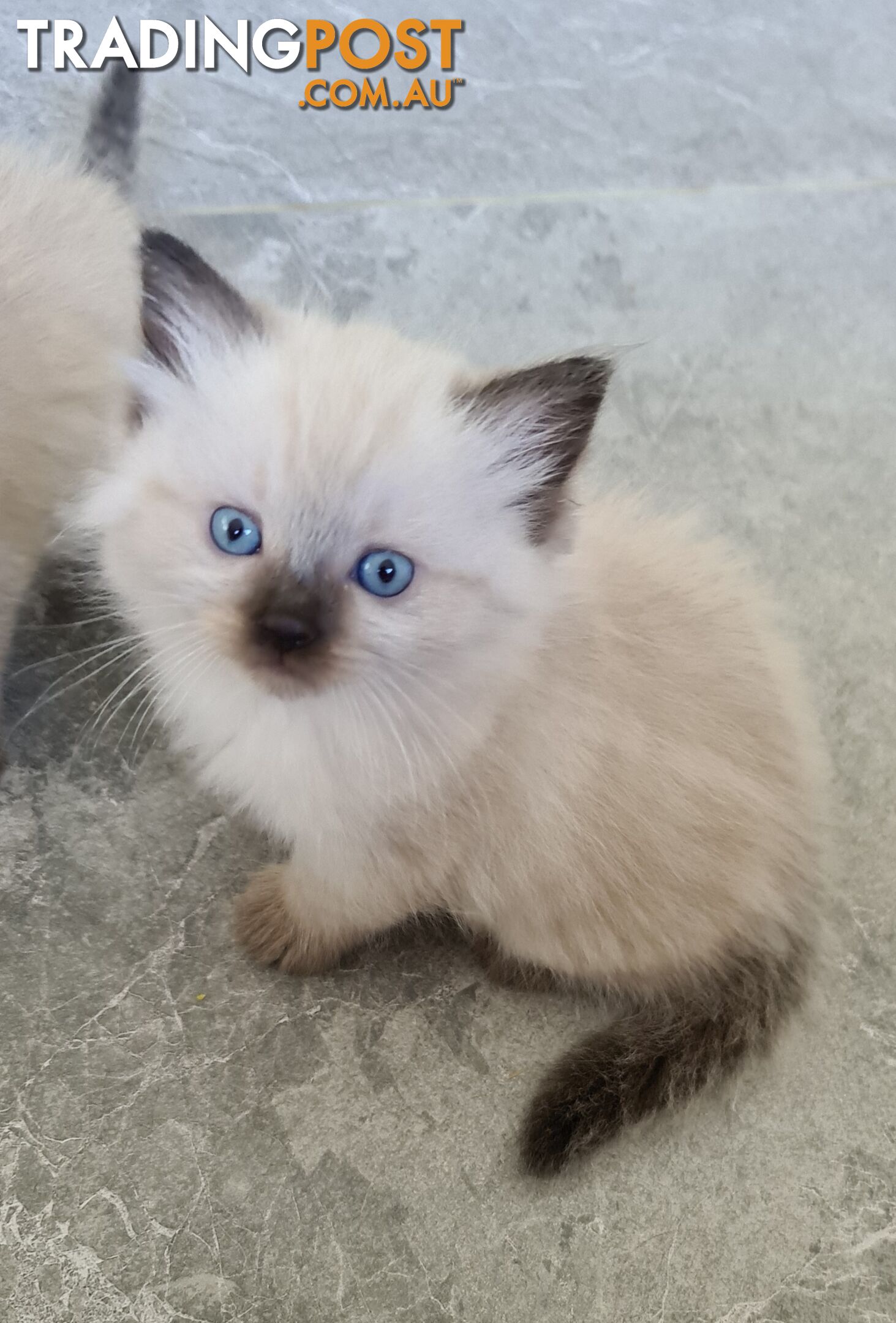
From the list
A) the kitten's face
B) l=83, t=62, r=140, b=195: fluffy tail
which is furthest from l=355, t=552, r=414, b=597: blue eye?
l=83, t=62, r=140, b=195: fluffy tail

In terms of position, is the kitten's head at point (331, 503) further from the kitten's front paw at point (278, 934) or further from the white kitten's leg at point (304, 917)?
the kitten's front paw at point (278, 934)

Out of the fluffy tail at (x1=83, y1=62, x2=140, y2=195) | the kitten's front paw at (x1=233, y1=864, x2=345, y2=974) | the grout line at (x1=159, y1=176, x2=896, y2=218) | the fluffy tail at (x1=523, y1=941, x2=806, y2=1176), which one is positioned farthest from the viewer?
the grout line at (x1=159, y1=176, x2=896, y2=218)

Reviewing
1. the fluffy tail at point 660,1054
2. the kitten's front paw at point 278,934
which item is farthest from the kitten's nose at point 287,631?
the fluffy tail at point 660,1054

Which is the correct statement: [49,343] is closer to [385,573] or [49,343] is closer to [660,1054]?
[385,573]

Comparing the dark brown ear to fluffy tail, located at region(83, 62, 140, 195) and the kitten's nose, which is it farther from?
fluffy tail, located at region(83, 62, 140, 195)

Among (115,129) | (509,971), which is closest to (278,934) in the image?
(509,971)

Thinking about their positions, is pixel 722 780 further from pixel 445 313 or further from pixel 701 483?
pixel 445 313
